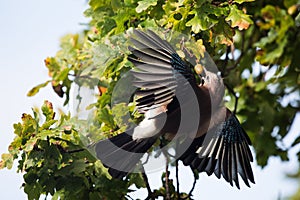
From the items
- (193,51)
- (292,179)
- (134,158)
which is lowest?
(292,179)

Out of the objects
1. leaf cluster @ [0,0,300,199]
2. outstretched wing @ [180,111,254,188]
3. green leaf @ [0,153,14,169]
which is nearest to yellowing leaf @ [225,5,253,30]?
leaf cluster @ [0,0,300,199]

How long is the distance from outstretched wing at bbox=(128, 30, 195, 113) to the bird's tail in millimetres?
261

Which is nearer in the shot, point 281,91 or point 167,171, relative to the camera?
point 281,91

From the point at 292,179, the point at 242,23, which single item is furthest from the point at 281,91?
the point at 242,23

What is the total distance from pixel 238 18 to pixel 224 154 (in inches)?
26.5

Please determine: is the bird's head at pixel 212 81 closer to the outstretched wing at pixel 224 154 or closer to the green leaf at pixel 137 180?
the outstretched wing at pixel 224 154

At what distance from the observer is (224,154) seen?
2641 millimetres

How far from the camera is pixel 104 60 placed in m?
2.42

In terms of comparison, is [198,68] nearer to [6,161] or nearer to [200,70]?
[200,70]

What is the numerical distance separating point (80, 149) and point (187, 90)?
486mm

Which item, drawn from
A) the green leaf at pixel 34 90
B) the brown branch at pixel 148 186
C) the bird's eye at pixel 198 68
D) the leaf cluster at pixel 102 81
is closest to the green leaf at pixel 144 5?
the leaf cluster at pixel 102 81

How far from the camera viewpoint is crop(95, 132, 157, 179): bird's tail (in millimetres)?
2479

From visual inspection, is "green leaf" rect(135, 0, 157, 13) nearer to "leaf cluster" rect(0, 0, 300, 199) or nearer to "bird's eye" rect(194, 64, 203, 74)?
"leaf cluster" rect(0, 0, 300, 199)

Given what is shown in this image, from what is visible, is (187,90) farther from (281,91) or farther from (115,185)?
(281,91)
